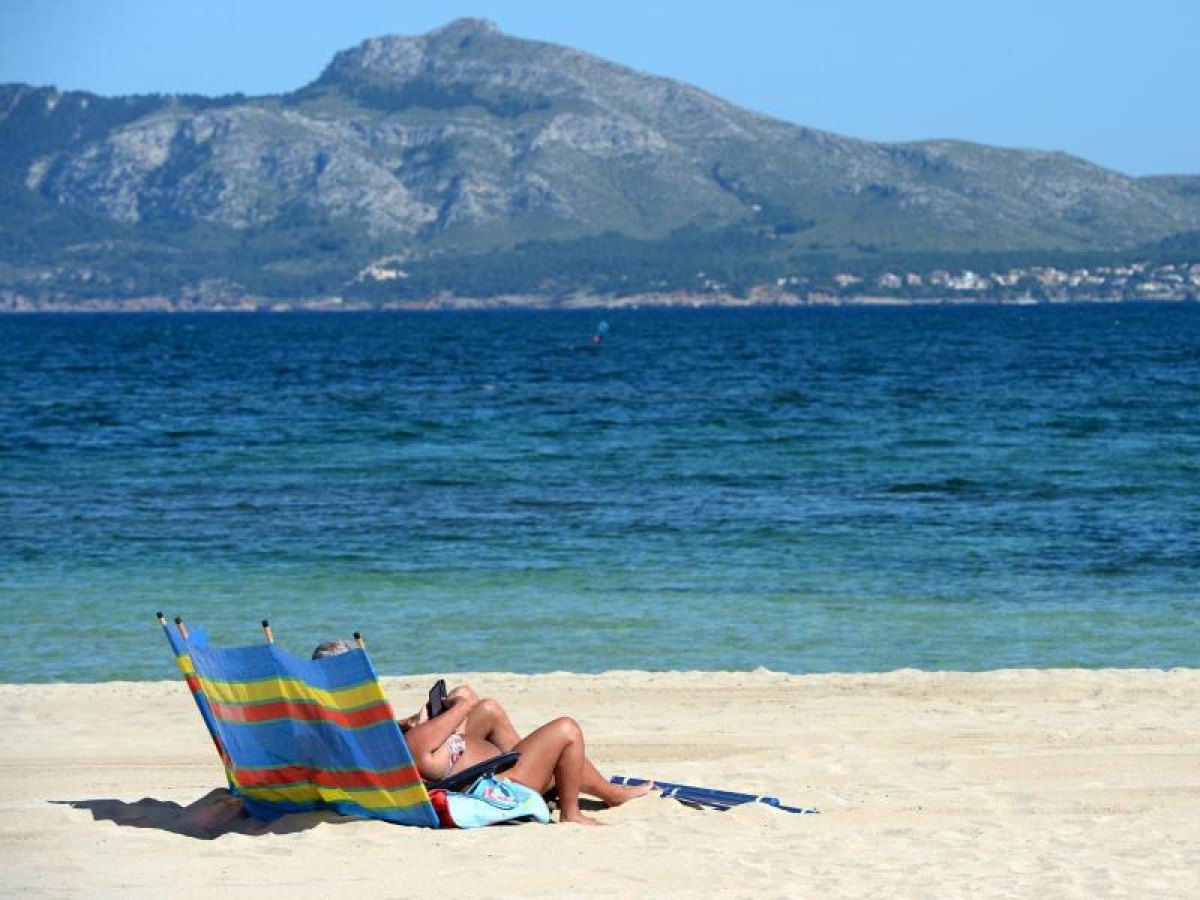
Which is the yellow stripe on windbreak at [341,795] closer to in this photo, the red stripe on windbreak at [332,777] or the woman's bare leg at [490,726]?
the red stripe on windbreak at [332,777]

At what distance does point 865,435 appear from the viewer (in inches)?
1486

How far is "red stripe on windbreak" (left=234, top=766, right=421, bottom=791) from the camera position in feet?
28.7

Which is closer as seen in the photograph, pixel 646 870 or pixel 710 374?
pixel 646 870

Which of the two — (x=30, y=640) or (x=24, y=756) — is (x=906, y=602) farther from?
(x=24, y=756)

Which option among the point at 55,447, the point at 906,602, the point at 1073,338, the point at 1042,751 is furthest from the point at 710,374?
the point at 1042,751

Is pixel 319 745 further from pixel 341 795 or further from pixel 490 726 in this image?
pixel 490 726

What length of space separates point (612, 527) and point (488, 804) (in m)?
14.5

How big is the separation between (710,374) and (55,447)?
32755 millimetres

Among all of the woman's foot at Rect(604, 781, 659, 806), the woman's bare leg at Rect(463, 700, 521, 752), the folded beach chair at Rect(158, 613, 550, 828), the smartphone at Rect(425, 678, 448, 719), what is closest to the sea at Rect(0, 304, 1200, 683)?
the woman's foot at Rect(604, 781, 659, 806)

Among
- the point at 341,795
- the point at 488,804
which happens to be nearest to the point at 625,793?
the point at 488,804

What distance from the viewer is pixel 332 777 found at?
8.87 metres

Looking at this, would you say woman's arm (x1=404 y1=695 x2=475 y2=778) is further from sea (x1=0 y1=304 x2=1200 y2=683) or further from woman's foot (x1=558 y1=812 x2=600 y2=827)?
sea (x1=0 y1=304 x2=1200 y2=683)

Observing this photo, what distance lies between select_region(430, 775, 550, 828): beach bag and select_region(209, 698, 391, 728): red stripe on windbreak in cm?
67

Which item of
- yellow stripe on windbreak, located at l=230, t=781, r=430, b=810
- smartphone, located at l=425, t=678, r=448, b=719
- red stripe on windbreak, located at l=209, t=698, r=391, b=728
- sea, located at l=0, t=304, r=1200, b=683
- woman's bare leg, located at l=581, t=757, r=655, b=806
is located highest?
red stripe on windbreak, located at l=209, t=698, r=391, b=728
